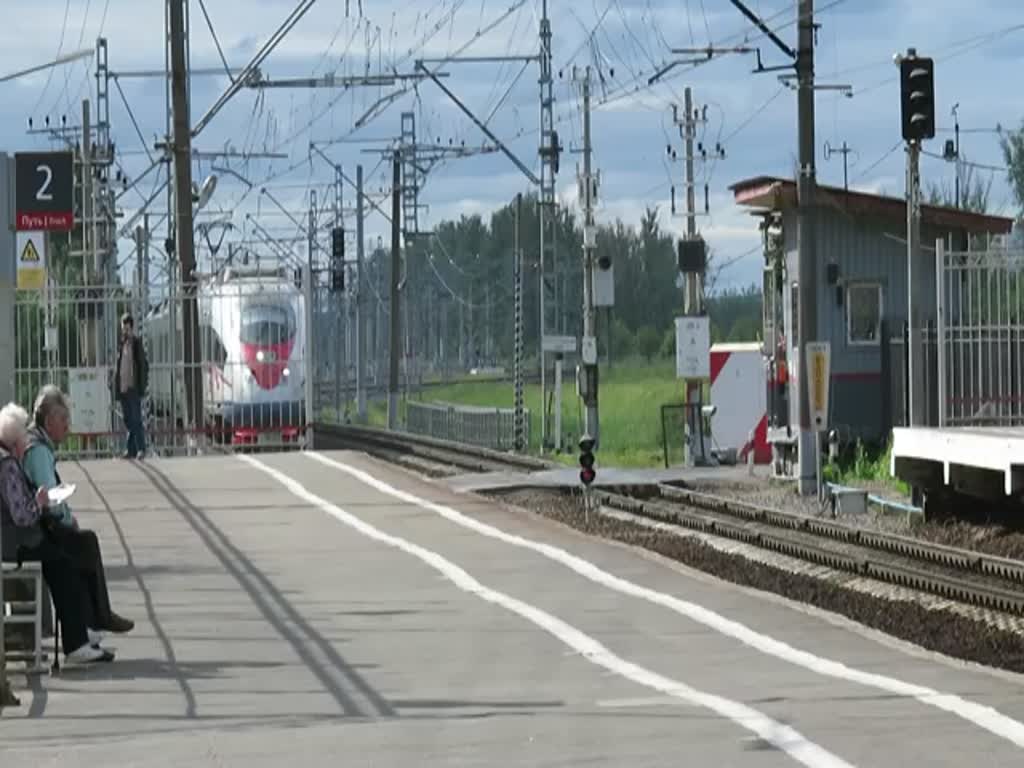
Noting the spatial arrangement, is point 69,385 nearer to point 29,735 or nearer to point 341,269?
point 29,735

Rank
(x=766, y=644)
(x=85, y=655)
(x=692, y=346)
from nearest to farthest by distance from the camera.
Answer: (x=85, y=655) → (x=766, y=644) → (x=692, y=346)

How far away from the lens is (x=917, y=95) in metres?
26.8

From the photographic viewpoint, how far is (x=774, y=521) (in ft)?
90.1

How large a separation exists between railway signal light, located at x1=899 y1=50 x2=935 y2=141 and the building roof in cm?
1072

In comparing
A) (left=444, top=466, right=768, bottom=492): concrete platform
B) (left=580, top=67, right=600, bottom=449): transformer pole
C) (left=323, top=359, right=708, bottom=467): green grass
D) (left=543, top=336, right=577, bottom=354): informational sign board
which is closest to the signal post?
(left=444, top=466, right=768, bottom=492): concrete platform

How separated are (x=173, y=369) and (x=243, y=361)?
14.0 feet

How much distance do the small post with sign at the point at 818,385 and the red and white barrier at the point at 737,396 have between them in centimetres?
1437

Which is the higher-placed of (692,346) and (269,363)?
(692,346)

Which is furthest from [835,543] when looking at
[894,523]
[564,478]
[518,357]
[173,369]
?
[518,357]

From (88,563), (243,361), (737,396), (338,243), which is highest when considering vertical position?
(338,243)

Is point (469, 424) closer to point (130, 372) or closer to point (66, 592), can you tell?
point (130, 372)

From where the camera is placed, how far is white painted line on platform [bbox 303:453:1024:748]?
439 inches

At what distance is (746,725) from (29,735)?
3299 mm

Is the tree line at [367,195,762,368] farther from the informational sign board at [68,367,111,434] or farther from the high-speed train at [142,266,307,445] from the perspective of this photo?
the informational sign board at [68,367,111,434]
